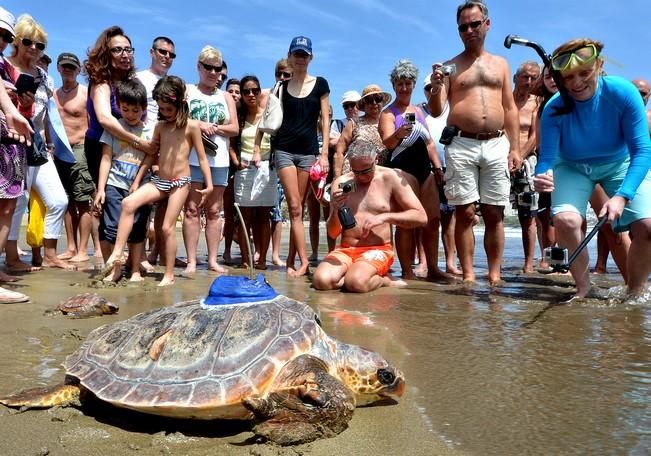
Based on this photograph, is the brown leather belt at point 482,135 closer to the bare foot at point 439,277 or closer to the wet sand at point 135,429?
the bare foot at point 439,277

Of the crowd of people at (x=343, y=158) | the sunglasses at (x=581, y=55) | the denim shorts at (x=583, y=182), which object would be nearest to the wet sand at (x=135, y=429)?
the crowd of people at (x=343, y=158)

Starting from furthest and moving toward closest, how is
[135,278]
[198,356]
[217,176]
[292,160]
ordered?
[217,176] < [292,160] < [135,278] < [198,356]

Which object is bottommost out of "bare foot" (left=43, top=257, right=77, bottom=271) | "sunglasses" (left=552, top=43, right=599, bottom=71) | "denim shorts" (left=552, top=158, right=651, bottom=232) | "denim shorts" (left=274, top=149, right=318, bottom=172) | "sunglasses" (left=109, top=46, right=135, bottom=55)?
"bare foot" (left=43, top=257, right=77, bottom=271)

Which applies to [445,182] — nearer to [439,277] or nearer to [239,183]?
[439,277]

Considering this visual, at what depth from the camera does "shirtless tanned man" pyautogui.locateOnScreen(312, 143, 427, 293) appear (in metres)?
4.82

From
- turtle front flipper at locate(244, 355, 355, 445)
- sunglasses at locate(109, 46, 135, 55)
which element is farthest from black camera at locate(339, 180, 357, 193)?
turtle front flipper at locate(244, 355, 355, 445)

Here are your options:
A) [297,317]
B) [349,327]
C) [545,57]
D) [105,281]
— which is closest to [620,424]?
[297,317]

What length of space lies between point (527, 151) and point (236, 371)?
5465mm

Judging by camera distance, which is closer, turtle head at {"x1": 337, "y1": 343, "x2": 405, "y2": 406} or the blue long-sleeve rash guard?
turtle head at {"x1": 337, "y1": 343, "x2": 405, "y2": 406}

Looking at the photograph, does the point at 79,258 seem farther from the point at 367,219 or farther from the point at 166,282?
the point at 367,219

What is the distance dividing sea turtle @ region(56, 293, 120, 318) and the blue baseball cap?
3345 mm

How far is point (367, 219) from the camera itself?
16.6 ft

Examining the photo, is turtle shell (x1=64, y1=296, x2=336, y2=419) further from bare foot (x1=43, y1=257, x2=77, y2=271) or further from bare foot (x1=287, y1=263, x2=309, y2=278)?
bare foot (x1=43, y1=257, x2=77, y2=271)

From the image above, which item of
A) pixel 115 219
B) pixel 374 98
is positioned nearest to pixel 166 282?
pixel 115 219
